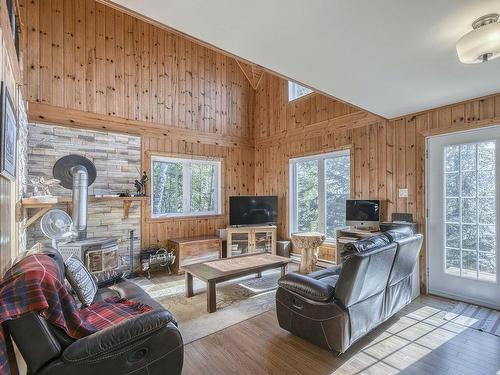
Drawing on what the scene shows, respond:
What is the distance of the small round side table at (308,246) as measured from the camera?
173 inches

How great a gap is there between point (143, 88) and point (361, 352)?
16.5 feet

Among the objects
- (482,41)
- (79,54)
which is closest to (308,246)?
(482,41)

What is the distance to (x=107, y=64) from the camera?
4598 millimetres

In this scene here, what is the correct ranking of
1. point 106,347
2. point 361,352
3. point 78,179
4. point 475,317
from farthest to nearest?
point 78,179, point 475,317, point 361,352, point 106,347

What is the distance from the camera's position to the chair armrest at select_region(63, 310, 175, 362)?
1430 millimetres

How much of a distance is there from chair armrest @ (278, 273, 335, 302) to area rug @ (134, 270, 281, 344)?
0.80 m

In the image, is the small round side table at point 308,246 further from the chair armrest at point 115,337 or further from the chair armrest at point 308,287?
the chair armrest at point 115,337

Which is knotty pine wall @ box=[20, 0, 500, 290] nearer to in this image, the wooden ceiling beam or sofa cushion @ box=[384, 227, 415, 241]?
the wooden ceiling beam

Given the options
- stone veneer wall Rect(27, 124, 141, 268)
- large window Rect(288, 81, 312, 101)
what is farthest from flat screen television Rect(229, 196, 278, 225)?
large window Rect(288, 81, 312, 101)

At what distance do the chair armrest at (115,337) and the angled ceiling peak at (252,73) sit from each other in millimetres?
5833

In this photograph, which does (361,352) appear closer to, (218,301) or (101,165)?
(218,301)

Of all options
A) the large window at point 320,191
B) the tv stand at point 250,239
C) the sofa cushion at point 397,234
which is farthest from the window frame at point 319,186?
the sofa cushion at point 397,234

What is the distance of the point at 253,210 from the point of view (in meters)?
5.65

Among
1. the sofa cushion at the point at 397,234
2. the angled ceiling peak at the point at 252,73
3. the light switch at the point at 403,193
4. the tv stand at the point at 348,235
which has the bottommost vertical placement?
the tv stand at the point at 348,235
